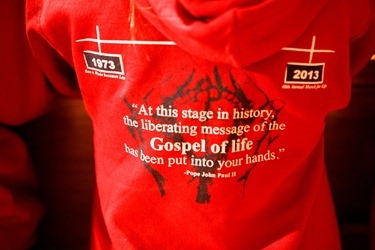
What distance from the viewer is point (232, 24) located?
20.1 inches

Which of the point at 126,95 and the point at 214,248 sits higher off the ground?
the point at 126,95

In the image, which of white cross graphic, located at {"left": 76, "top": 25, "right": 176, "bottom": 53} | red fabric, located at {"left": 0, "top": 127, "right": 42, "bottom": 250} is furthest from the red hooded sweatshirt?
red fabric, located at {"left": 0, "top": 127, "right": 42, "bottom": 250}

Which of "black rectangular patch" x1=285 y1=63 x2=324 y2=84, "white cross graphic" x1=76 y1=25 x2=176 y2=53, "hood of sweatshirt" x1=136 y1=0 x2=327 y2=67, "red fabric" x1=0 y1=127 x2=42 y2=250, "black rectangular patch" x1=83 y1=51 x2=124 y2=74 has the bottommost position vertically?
"red fabric" x1=0 y1=127 x2=42 y2=250

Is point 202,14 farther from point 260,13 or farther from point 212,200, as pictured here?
point 212,200

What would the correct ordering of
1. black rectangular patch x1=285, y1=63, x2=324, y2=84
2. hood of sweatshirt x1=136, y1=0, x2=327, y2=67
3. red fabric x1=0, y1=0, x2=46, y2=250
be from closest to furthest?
1. hood of sweatshirt x1=136, y1=0, x2=327, y2=67
2. black rectangular patch x1=285, y1=63, x2=324, y2=84
3. red fabric x1=0, y1=0, x2=46, y2=250

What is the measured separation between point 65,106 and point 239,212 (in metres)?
0.56

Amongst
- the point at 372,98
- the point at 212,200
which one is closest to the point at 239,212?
the point at 212,200

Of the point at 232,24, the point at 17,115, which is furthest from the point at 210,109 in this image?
the point at 17,115

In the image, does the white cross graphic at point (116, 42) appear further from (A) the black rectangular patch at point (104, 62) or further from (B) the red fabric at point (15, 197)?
(B) the red fabric at point (15, 197)

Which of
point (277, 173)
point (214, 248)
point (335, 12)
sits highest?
point (335, 12)

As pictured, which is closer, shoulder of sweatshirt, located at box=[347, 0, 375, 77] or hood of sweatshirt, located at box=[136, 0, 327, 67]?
hood of sweatshirt, located at box=[136, 0, 327, 67]

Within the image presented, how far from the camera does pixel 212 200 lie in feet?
2.26

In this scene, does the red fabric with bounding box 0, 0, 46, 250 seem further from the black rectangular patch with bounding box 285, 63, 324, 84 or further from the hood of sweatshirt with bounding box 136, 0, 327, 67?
the black rectangular patch with bounding box 285, 63, 324, 84

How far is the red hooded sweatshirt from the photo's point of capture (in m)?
0.57
